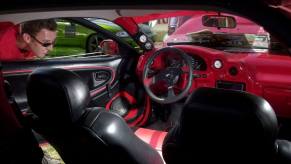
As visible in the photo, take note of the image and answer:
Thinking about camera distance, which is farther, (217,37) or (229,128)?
(217,37)

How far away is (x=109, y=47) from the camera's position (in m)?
4.04

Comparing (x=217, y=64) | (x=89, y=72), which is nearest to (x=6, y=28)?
(x=89, y=72)

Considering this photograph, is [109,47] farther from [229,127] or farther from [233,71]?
[229,127]

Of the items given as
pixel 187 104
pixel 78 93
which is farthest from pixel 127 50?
pixel 187 104

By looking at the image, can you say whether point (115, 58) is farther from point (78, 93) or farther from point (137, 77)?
point (78, 93)

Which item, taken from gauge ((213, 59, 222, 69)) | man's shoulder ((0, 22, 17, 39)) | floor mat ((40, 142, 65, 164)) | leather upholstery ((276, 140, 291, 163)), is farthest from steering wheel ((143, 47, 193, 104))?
leather upholstery ((276, 140, 291, 163))

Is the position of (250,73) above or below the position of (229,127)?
below

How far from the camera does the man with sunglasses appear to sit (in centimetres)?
316

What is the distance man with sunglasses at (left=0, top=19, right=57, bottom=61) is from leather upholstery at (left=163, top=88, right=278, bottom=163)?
2221mm

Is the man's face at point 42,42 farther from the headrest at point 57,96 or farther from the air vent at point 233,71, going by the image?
the headrest at point 57,96

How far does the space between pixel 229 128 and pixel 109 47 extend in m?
3.07

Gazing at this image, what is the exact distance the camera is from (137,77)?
4.02 meters

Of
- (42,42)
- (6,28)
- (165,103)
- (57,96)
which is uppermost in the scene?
(6,28)

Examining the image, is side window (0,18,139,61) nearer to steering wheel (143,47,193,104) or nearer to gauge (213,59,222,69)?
steering wheel (143,47,193,104)
